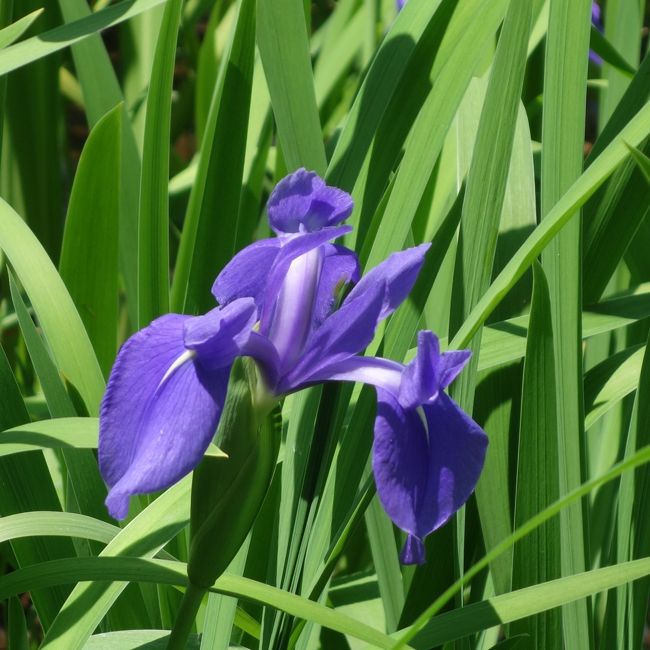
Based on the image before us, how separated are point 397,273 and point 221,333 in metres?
0.11

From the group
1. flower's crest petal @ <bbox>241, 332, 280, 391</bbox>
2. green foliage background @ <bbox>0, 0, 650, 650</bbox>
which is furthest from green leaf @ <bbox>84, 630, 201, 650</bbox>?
flower's crest petal @ <bbox>241, 332, 280, 391</bbox>

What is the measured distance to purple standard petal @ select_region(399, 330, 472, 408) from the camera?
0.46 m

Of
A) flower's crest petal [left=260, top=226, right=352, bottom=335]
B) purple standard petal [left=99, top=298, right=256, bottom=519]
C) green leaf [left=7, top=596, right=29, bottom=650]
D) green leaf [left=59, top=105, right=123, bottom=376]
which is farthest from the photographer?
green leaf [left=59, top=105, right=123, bottom=376]

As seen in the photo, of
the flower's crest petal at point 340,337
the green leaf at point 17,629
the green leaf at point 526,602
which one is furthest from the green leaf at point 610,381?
the green leaf at point 17,629

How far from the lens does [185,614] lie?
1.71ft

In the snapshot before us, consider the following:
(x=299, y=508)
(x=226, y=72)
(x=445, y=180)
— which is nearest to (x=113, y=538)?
(x=299, y=508)

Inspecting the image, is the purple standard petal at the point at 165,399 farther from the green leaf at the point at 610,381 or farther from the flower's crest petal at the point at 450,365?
the green leaf at the point at 610,381

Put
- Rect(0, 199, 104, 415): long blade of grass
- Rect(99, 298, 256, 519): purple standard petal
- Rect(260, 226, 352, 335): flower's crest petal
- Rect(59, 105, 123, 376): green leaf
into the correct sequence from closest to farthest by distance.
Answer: Rect(99, 298, 256, 519): purple standard petal
Rect(260, 226, 352, 335): flower's crest petal
Rect(0, 199, 104, 415): long blade of grass
Rect(59, 105, 123, 376): green leaf

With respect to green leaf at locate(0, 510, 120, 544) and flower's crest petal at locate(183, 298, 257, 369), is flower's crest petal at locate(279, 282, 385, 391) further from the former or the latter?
green leaf at locate(0, 510, 120, 544)

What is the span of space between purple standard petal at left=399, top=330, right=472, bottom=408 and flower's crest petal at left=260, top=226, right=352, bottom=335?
0.10 meters

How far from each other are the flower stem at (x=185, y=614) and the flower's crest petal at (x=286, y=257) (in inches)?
5.8

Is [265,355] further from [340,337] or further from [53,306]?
[53,306]

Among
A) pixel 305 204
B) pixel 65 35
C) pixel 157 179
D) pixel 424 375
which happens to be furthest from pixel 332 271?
pixel 65 35

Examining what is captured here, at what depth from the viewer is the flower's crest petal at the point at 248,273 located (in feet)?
1.79
